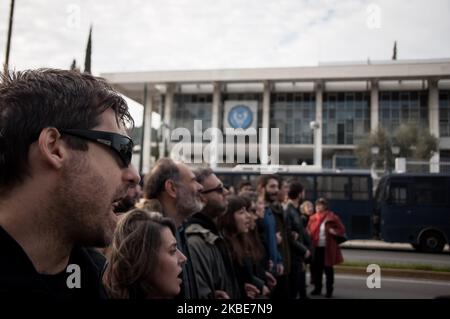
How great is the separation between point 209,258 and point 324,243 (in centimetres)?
442

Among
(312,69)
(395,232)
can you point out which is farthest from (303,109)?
(395,232)

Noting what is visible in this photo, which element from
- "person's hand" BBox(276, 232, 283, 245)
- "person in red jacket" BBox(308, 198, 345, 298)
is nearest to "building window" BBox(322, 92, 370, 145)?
"person in red jacket" BBox(308, 198, 345, 298)

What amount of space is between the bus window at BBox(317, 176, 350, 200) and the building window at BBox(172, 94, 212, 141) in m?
18.6

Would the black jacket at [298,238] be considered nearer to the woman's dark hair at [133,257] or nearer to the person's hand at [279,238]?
the person's hand at [279,238]

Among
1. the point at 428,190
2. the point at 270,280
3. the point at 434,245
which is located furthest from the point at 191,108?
the point at 270,280

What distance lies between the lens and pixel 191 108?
35.0 metres

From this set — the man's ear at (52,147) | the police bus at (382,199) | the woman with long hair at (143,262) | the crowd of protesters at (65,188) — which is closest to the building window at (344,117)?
the police bus at (382,199)

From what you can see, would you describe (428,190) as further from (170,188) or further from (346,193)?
(170,188)

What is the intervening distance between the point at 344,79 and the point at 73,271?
27.8 m

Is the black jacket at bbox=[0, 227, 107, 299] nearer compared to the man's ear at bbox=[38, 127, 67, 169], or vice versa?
the black jacket at bbox=[0, 227, 107, 299]

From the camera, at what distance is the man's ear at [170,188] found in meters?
2.67

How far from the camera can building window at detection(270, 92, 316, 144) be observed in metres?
30.8

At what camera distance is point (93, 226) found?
1178 mm

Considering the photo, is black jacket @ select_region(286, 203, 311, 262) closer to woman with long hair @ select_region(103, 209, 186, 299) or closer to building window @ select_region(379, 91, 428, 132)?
woman with long hair @ select_region(103, 209, 186, 299)
